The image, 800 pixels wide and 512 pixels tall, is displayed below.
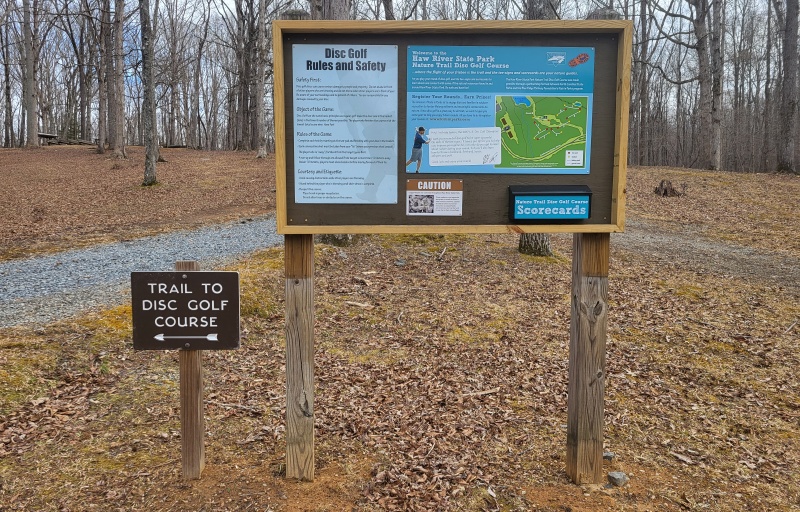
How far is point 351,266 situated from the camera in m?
7.80

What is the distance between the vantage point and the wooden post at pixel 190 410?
3.19m

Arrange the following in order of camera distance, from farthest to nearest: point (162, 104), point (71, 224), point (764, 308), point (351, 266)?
point (162, 104) → point (71, 224) → point (351, 266) → point (764, 308)

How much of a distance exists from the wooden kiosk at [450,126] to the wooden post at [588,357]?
20cm

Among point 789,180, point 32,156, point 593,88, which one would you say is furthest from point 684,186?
point 32,156

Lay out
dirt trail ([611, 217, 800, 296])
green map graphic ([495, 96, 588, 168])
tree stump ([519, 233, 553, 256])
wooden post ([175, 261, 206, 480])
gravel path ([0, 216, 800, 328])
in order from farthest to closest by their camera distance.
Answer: tree stump ([519, 233, 553, 256]), dirt trail ([611, 217, 800, 296]), gravel path ([0, 216, 800, 328]), wooden post ([175, 261, 206, 480]), green map graphic ([495, 96, 588, 168])

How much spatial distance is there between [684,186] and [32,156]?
86.6 ft

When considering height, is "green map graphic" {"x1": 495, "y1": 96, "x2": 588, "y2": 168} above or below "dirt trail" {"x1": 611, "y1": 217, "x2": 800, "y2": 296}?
above

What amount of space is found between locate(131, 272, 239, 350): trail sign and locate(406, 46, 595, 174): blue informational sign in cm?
126

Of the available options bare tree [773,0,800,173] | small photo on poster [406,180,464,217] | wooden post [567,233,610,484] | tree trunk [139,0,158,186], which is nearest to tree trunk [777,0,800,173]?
bare tree [773,0,800,173]

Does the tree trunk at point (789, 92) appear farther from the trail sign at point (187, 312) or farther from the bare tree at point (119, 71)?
the bare tree at point (119, 71)

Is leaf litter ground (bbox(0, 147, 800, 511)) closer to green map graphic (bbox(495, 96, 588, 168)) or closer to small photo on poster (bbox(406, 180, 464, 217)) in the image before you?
small photo on poster (bbox(406, 180, 464, 217))

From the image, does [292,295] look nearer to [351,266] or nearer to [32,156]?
[351,266]

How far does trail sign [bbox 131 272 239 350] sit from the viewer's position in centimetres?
306

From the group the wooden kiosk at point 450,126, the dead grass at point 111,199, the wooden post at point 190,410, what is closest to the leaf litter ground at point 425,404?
the wooden post at point 190,410
